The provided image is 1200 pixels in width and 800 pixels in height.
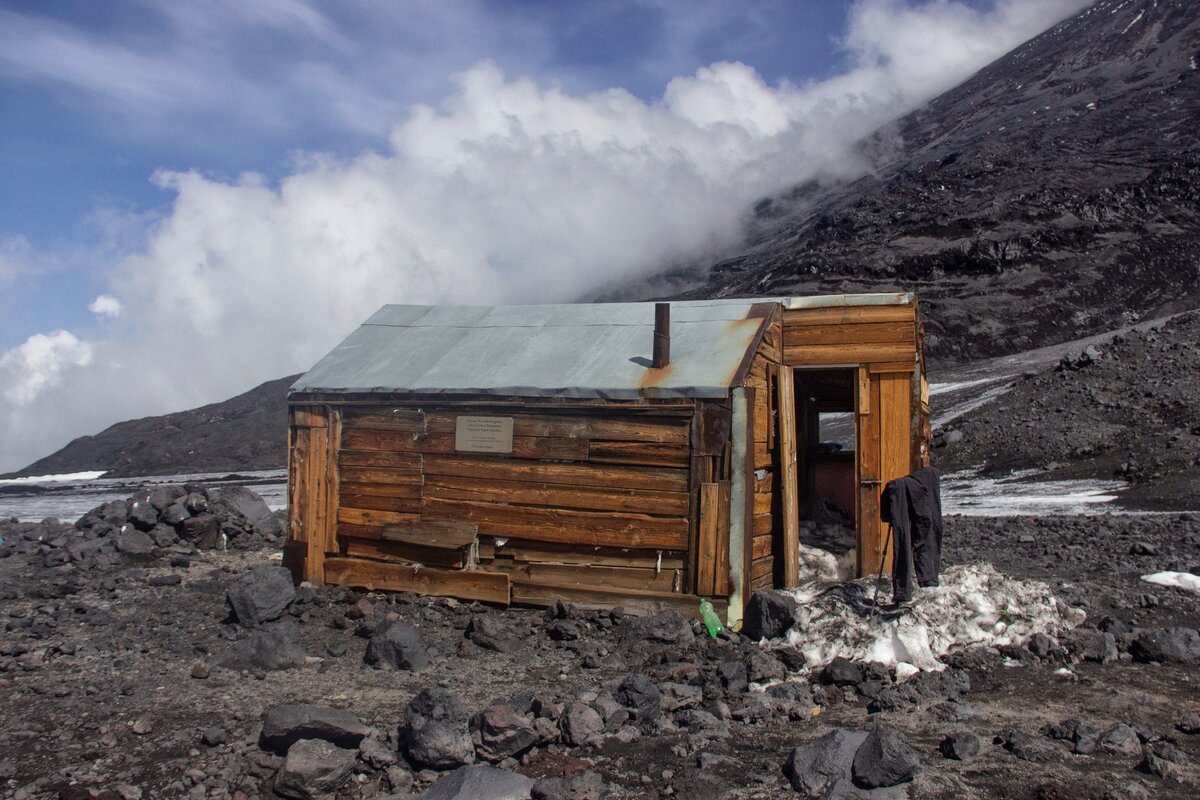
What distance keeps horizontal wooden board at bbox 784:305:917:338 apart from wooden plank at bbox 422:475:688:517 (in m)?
2.97

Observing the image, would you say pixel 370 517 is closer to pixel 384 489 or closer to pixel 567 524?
pixel 384 489

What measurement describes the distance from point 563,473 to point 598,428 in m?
0.62

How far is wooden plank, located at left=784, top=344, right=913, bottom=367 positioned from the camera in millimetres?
10711

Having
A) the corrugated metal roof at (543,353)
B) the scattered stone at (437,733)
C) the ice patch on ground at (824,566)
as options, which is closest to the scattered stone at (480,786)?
the scattered stone at (437,733)

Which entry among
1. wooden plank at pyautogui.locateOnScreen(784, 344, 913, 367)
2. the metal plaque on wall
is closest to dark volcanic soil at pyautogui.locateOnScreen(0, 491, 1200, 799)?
the metal plaque on wall

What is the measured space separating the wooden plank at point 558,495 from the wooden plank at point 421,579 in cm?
85

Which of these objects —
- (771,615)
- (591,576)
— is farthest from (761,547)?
(591,576)

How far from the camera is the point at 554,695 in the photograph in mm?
7004

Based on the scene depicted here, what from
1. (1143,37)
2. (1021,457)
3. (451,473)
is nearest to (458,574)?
(451,473)

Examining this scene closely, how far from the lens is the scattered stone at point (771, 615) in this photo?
8586mm

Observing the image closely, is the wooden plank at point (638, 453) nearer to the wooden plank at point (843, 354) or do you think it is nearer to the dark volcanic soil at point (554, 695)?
the dark volcanic soil at point (554, 695)

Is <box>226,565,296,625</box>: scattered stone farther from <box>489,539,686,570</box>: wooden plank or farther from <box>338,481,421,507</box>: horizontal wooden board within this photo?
<box>489,539,686,570</box>: wooden plank

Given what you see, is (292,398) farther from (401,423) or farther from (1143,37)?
(1143,37)

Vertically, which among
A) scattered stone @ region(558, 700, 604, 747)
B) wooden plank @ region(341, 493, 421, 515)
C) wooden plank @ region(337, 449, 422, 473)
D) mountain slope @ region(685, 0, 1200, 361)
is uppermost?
mountain slope @ region(685, 0, 1200, 361)
